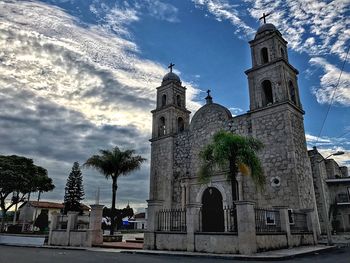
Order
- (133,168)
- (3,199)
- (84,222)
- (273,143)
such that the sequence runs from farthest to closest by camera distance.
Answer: (3,199) < (133,168) < (84,222) < (273,143)

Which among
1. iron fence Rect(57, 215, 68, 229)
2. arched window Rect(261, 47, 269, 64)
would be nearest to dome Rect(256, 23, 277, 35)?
arched window Rect(261, 47, 269, 64)

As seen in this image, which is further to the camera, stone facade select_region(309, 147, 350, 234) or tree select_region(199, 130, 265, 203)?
stone facade select_region(309, 147, 350, 234)

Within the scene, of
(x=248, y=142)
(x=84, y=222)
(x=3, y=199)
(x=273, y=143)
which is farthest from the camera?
(x=3, y=199)

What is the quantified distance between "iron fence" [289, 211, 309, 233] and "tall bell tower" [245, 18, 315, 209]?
1.53 feet

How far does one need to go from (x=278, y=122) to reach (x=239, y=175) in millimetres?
3811

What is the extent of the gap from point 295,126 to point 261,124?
1.90 metres

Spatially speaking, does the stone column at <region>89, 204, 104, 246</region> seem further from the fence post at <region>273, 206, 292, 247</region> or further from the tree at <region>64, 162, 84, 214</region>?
the tree at <region>64, 162, 84, 214</region>

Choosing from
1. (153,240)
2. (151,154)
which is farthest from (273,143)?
(151,154)

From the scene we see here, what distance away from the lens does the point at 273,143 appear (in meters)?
16.6

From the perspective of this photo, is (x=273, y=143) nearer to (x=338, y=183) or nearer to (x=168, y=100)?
(x=168, y=100)

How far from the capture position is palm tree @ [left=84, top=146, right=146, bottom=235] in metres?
21.8

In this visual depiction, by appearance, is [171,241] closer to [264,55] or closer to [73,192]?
[264,55]

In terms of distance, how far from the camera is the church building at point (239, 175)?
1288 centimetres

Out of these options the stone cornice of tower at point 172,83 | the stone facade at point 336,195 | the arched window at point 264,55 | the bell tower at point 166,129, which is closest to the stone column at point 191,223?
the bell tower at point 166,129
